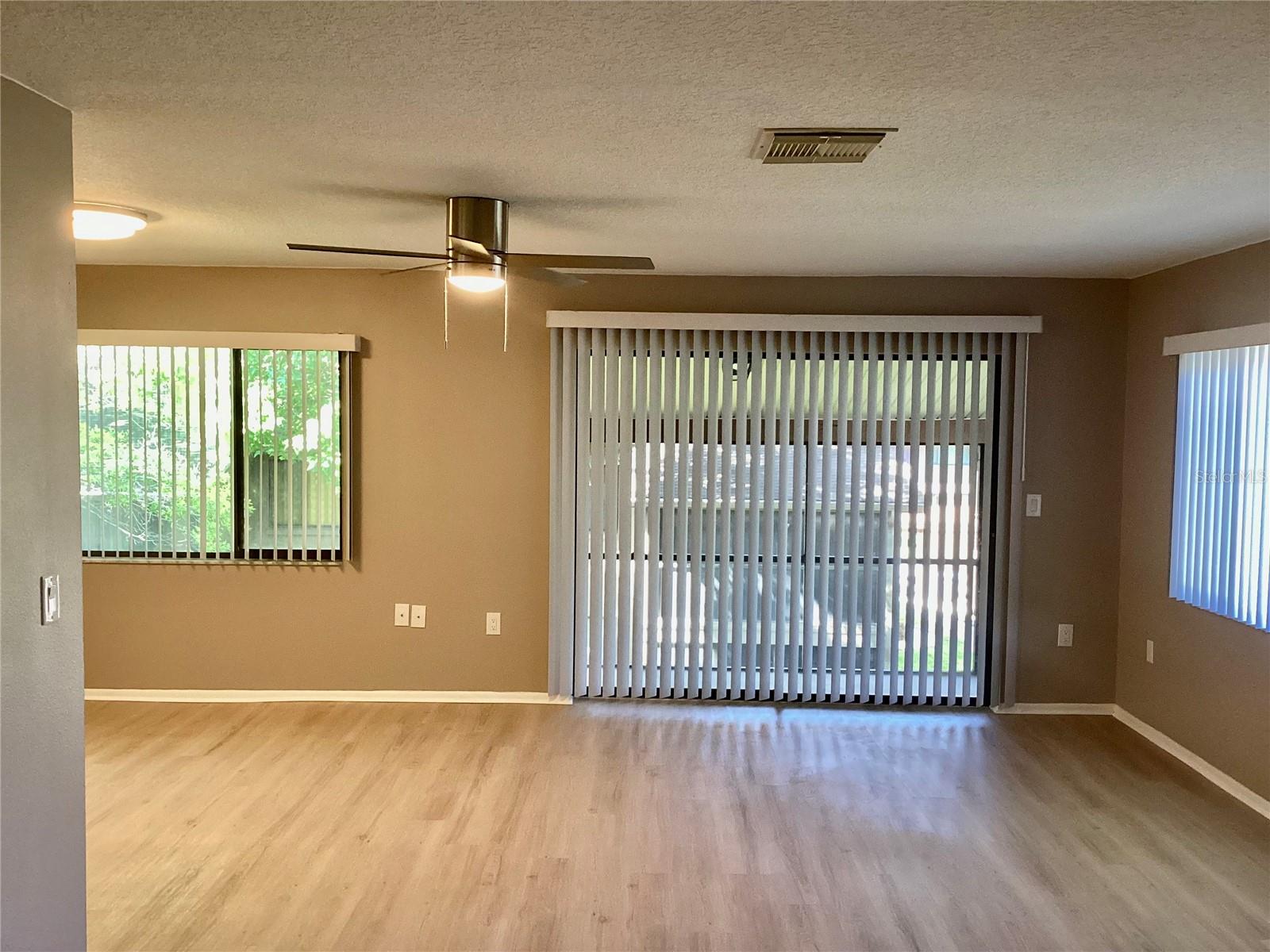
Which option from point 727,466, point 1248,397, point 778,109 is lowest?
point 727,466

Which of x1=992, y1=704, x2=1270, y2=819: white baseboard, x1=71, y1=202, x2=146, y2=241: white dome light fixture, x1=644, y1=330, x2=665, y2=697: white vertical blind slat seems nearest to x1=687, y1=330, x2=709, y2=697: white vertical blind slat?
x1=644, y1=330, x2=665, y2=697: white vertical blind slat

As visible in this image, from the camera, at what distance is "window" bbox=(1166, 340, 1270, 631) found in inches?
148

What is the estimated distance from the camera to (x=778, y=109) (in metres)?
2.20

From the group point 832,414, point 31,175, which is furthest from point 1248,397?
point 31,175

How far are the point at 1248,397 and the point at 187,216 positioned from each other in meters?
4.25

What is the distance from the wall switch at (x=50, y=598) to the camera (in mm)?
2168

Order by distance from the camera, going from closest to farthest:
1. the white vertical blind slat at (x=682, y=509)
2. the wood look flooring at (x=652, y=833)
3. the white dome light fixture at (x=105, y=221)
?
the wood look flooring at (x=652, y=833) → the white dome light fixture at (x=105, y=221) → the white vertical blind slat at (x=682, y=509)

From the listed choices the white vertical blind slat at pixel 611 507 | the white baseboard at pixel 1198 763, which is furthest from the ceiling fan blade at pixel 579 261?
the white baseboard at pixel 1198 763

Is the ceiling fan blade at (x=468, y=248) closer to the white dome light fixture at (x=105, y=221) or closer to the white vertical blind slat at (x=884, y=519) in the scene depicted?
the white dome light fixture at (x=105, y=221)

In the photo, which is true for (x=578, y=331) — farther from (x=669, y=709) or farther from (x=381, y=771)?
(x=381, y=771)

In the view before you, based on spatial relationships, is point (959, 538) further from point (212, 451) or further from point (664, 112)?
point (212, 451)

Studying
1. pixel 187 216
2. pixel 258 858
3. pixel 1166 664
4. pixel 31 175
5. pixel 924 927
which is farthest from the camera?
pixel 1166 664

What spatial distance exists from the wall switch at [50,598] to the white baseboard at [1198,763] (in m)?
4.22

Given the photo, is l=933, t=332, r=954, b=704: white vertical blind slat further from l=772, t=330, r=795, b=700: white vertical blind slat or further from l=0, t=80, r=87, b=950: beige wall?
l=0, t=80, r=87, b=950: beige wall
